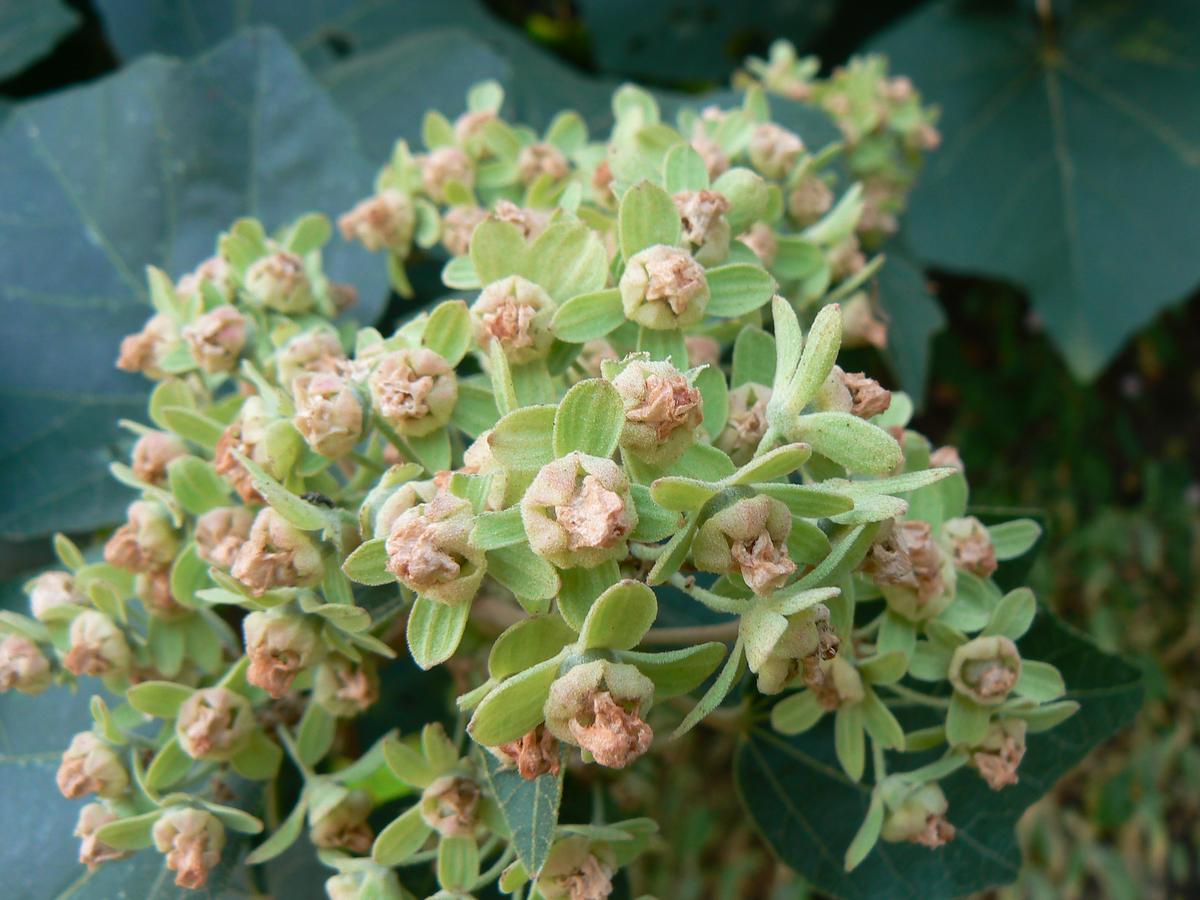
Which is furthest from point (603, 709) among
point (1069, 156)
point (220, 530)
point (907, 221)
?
point (1069, 156)

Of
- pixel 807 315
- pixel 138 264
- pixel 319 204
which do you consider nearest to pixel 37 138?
pixel 138 264

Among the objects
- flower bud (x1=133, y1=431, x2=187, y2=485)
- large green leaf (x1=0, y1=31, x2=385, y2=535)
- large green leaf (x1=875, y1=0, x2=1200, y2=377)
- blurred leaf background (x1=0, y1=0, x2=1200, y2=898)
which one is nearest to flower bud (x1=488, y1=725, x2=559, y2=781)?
flower bud (x1=133, y1=431, x2=187, y2=485)

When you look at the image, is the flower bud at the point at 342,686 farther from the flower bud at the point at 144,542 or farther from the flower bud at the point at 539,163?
the flower bud at the point at 539,163

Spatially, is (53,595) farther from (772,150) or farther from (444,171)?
(772,150)

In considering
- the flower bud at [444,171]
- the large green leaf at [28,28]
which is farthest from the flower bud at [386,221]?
the large green leaf at [28,28]

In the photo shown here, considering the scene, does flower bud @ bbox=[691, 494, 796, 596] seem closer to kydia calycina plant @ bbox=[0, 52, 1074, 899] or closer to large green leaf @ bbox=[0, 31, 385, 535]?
kydia calycina plant @ bbox=[0, 52, 1074, 899]

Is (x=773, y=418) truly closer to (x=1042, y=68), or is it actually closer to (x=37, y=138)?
(x=37, y=138)
